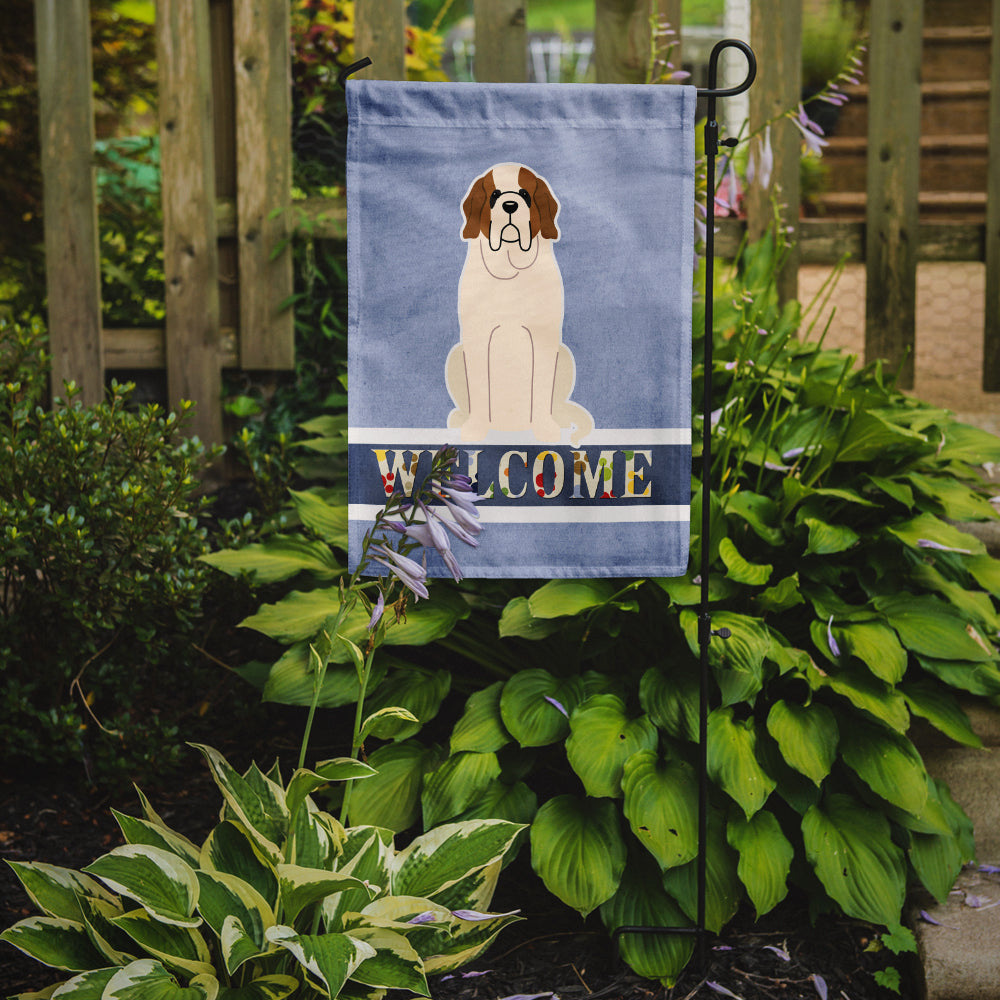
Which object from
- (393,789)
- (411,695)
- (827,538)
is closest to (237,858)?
(393,789)

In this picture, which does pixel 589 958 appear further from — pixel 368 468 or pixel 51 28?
pixel 51 28

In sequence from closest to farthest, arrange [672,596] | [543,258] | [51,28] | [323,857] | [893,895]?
[323,857] → [543,258] → [893,895] → [672,596] → [51,28]

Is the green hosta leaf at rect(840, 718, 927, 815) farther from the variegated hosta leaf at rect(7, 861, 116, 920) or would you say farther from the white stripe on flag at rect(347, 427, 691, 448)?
the variegated hosta leaf at rect(7, 861, 116, 920)

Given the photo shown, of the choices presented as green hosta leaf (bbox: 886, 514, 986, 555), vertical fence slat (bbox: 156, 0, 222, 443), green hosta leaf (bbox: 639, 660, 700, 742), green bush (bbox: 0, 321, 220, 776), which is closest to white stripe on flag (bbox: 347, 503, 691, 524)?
green hosta leaf (bbox: 639, 660, 700, 742)

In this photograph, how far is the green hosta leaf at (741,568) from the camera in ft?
6.73

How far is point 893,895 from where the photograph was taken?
1884 millimetres

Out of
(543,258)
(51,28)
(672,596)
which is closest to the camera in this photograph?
(543,258)

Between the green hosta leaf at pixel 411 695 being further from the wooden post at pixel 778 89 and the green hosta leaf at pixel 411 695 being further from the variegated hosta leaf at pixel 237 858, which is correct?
the wooden post at pixel 778 89

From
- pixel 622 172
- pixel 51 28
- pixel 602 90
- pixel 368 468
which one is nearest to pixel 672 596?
pixel 368 468

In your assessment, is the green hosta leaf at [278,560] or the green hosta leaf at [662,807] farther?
the green hosta leaf at [278,560]

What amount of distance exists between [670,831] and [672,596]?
1.45ft

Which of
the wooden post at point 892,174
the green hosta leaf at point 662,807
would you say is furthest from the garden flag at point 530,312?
the wooden post at point 892,174

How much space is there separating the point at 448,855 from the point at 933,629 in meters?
1.10

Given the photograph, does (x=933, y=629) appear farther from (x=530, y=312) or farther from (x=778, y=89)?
(x=778, y=89)
